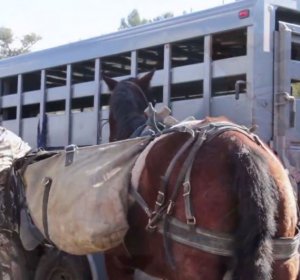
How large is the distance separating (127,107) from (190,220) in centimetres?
250

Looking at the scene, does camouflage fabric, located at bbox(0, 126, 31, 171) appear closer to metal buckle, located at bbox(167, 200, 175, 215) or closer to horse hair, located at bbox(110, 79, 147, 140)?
horse hair, located at bbox(110, 79, 147, 140)

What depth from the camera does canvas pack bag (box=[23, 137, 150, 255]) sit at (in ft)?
12.4

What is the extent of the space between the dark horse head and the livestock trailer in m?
0.57

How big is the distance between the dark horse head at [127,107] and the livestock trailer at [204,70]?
566 mm

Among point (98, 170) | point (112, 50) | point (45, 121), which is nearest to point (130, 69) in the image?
point (112, 50)

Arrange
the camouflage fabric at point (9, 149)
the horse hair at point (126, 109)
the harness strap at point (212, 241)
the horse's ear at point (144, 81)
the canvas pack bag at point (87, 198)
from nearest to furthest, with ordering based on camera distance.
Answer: the harness strap at point (212, 241) → the canvas pack bag at point (87, 198) → the camouflage fabric at point (9, 149) → the horse hair at point (126, 109) → the horse's ear at point (144, 81)

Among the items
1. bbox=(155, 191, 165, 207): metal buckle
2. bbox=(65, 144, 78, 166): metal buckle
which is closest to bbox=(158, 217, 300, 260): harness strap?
bbox=(155, 191, 165, 207): metal buckle

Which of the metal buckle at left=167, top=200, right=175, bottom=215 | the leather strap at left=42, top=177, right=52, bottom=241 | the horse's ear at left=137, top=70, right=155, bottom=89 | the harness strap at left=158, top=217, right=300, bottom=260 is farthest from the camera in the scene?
the horse's ear at left=137, top=70, right=155, bottom=89

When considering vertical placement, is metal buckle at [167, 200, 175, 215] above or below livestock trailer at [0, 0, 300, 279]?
below

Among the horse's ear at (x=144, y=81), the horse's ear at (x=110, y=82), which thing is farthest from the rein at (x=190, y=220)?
the horse's ear at (x=110, y=82)

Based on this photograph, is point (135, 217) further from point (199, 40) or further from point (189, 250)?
point (199, 40)

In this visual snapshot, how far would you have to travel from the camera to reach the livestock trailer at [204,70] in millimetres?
5699

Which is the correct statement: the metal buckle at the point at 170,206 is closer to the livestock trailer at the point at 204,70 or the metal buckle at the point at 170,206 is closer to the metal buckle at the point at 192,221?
the metal buckle at the point at 192,221

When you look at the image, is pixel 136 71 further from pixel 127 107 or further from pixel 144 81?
pixel 127 107
